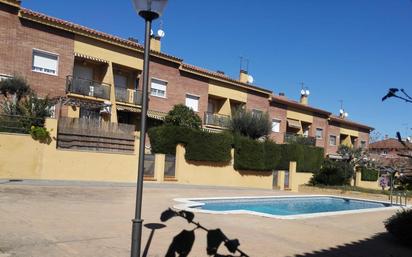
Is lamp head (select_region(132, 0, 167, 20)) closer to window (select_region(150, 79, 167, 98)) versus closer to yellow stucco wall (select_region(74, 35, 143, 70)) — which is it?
yellow stucco wall (select_region(74, 35, 143, 70))

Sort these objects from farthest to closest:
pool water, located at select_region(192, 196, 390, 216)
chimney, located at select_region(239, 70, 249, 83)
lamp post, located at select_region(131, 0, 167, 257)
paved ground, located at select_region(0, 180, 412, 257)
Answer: chimney, located at select_region(239, 70, 249, 83)
pool water, located at select_region(192, 196, 390, 216)
paved ground, located at select_region(0, 180, 412, 257)
lamp post, located at select_region(131, 0, 167, 257)

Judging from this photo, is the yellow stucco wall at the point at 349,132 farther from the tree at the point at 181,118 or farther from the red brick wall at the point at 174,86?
the tree at the point at 181,118

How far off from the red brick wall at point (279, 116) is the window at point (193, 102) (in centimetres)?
1083

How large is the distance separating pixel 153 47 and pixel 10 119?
1569cm

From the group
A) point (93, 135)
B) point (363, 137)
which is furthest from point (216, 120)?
point (363, 137)

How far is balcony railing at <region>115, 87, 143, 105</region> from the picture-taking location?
30.3m

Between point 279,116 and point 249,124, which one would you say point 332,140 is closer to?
point 279,116

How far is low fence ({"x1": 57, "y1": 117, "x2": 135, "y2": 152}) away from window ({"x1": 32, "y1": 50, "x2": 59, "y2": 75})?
19.3 ft

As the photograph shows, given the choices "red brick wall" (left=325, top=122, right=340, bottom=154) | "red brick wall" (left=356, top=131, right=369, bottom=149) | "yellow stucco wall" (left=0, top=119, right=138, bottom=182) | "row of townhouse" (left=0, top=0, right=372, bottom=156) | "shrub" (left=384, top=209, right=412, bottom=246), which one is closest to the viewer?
"shrub" (left=384, top=209, right=412, bottom=246)

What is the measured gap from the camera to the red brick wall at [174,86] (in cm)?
3259

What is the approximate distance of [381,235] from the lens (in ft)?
39.2

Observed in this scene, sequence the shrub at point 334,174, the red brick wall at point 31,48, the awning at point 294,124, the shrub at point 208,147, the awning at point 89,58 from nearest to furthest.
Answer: the red brick wall at point 31,48, the shrub at point 208,147, the awning at point 89,58, the shrub at point 334,174, the awning at point 294,124

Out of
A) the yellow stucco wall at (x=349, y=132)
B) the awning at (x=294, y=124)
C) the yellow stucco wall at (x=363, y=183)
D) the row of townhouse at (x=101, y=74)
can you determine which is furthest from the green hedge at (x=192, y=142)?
the yellow stucco wall at (x=349, y=132)

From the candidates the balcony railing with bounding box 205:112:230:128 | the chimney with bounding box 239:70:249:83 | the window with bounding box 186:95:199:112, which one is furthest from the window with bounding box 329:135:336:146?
the window with bounding box 186:95:199:112
